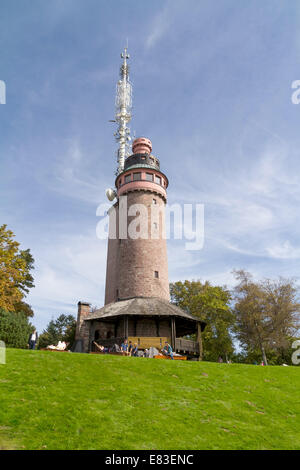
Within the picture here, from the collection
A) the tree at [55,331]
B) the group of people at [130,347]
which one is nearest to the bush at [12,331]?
the group of people at [130,347]

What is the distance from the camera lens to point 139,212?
36688mm

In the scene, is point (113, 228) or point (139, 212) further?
point (113, 228)

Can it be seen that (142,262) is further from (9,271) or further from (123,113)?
(123,113)

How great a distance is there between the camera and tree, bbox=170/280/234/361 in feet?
136

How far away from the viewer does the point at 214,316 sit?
42.9m

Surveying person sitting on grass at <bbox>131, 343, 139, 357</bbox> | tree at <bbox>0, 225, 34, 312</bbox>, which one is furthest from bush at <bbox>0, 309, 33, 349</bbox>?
person sitting on grass at <bbox>131, 343, 139, 357</bbox>

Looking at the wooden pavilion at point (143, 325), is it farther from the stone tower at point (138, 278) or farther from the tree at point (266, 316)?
the tree at point (266, 316)

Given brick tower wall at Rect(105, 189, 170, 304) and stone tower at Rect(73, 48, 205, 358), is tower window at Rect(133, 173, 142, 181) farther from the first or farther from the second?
brick tower wall at Rect(105, 189, 170, 304)

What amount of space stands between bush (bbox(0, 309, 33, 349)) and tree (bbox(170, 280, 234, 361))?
21.8m

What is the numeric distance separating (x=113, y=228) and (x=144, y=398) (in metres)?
29.7

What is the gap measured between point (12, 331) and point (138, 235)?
16042mm

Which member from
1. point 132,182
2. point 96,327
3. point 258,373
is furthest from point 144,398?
point 132,182
